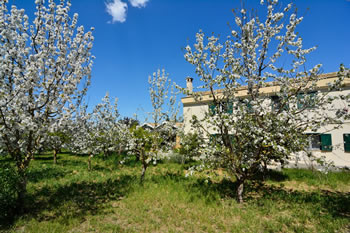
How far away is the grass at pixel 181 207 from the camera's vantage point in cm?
483

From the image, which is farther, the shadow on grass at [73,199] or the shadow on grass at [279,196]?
the shadow on grass at [279,196]

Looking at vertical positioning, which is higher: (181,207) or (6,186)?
(6,186)

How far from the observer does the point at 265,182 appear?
31.2 feet

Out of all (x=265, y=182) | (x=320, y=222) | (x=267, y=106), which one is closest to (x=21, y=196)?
(x=267, y=106)

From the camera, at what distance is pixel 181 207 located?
6094mm

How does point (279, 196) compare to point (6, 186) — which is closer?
point (6, 186)

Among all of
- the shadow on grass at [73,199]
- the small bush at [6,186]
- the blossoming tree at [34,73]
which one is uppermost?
the blossoming tree at [34,73]

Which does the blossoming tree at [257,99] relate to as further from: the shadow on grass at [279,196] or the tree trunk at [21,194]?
the tree trunk at [21,194]

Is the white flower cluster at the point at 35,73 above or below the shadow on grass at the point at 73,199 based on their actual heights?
above

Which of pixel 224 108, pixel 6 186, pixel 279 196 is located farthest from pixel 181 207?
pixel 6 186

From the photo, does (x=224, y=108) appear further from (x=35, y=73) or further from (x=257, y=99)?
(x=35, y=73)

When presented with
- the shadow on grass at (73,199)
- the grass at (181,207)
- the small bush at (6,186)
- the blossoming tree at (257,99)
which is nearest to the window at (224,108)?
the blossoming tree at (257,99)

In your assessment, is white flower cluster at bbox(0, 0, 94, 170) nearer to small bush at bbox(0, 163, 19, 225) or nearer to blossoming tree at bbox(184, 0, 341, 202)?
small bush at bbox(0, 163, 19, 225)

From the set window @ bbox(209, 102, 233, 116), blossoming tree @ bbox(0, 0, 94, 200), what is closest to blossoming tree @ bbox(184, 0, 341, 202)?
window @ bbox(209, 102, 233, 116)
